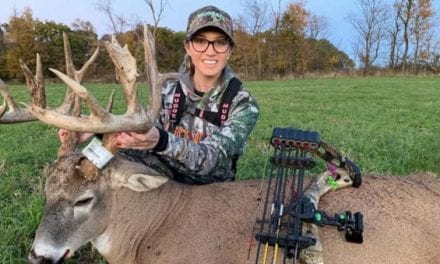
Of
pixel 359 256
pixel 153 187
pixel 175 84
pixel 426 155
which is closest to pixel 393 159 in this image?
pixel 426 155

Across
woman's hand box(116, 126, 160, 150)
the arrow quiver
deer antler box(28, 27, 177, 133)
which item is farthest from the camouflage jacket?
the arrow quiver

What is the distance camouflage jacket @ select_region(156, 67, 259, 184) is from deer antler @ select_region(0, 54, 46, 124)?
3.21 feet

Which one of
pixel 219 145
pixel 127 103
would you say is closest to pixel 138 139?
pixel 127 103

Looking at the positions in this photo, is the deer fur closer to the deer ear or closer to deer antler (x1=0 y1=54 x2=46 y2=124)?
the deer ear

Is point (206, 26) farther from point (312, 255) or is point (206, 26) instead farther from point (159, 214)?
point (312, 255)

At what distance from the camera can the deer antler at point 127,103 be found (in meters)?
3.28

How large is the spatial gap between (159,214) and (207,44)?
1597mm

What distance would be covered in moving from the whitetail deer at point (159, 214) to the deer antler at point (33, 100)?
0.43 meters

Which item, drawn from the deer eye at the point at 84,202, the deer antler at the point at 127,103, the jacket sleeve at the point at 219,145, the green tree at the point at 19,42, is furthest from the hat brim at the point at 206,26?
the green tree at the point at 19,42

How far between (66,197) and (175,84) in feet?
5.90

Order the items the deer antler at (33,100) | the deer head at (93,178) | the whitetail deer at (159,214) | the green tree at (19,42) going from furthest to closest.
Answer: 1. the green tree at (19,42)
2. the deer antler at (33,100)
3. the whitetail deer at (159,214)
4. the deer head at (93,178)

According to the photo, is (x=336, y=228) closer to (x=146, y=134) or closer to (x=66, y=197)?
(x=146, y=134)

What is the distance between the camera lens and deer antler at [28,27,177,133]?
3281mm

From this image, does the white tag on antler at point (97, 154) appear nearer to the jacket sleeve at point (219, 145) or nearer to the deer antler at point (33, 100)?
the jacket sleeve at point (219, 145)
